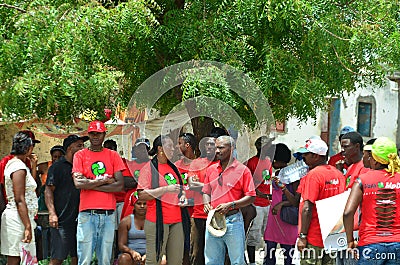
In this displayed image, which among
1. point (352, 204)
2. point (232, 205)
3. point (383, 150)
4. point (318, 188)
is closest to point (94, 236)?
point (232, 205)

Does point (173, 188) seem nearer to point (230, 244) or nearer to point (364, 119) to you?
point (230, 244)

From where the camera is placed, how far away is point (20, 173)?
7.75m

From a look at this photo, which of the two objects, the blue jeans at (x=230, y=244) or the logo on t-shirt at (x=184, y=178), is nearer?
the blue jeans at (x=230, y=244)

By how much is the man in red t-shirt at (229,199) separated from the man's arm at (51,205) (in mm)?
1916

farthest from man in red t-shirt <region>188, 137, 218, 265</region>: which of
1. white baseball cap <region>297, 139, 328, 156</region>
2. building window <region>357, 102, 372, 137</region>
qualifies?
building window <region>357, 102, 372, 137</region>

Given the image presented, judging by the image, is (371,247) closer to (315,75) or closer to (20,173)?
(315,75)

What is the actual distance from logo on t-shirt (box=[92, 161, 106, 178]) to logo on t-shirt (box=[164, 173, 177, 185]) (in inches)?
29.3

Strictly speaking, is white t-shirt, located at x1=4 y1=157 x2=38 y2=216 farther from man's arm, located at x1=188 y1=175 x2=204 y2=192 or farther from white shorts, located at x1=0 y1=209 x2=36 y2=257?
man's arm, located at x1=188 y1=175 x2=204 y2=192

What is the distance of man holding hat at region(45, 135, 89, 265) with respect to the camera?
882 centimetres

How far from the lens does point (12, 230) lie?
7.90 m

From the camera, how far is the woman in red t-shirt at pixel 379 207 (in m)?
6.20

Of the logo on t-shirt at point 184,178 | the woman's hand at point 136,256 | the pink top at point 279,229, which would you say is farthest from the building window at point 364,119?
the woman's hand at point 136,256

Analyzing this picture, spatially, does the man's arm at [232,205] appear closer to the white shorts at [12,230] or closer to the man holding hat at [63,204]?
the man holding hat at [63,204]

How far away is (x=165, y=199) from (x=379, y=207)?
9.43 feet
